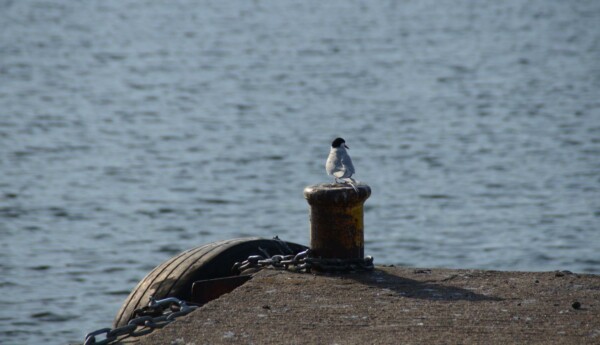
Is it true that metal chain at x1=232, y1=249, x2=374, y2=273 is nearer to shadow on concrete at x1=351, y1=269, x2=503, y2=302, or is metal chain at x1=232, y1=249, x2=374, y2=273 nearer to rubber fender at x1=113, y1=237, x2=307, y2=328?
shadow on concrete at x1=351, y1=269, x2=503, y2=302

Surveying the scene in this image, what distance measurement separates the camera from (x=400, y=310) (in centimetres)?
594

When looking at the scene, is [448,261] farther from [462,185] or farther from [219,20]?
[219,20]

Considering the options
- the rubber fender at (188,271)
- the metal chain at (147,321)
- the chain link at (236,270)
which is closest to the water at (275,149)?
the rubber fender at (188,271)

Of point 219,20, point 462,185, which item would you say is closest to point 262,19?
point 219,20

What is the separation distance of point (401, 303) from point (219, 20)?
46.5 meters

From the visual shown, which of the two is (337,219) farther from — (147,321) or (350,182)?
(147,321)

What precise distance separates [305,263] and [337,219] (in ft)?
1.19

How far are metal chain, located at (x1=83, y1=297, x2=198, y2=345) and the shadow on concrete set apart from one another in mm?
1169

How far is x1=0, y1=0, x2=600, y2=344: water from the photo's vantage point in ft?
45.7

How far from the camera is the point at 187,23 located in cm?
5081

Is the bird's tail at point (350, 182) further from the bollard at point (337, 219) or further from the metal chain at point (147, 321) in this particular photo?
the metal chain at point (147, 321)

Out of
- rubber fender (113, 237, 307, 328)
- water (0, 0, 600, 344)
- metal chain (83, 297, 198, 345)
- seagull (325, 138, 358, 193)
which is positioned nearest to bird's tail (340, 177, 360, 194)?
seagull (325, 138, 358, 193)

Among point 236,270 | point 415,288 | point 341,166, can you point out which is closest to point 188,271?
point 236,270

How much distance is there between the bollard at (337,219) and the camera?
21.9 ft
